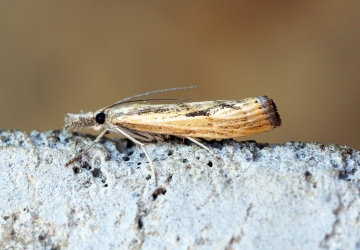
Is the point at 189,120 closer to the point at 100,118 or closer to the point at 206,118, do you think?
the point at 206,118

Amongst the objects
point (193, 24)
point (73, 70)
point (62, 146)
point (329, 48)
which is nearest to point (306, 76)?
point (329, 48)

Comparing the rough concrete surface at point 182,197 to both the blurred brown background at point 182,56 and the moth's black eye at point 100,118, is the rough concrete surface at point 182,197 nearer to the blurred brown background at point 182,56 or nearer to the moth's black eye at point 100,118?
the moth's black eye at point 100,118

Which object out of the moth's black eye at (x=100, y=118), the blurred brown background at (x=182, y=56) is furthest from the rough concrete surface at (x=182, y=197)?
the blurred brown background at (x=182, y=56)

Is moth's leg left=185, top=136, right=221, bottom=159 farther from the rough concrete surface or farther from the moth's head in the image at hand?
the moth's head

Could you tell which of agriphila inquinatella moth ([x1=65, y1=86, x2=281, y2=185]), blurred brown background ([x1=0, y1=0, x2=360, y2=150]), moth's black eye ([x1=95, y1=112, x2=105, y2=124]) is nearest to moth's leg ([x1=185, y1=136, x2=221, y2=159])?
agriphila inquinatella moth ([x1=65, y1=86, x2=281, y2=185])

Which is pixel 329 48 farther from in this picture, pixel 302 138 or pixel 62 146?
pixel 62 146

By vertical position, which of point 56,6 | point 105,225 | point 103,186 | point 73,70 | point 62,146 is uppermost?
point 56,6

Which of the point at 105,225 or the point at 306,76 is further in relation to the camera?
the point at 306,76
